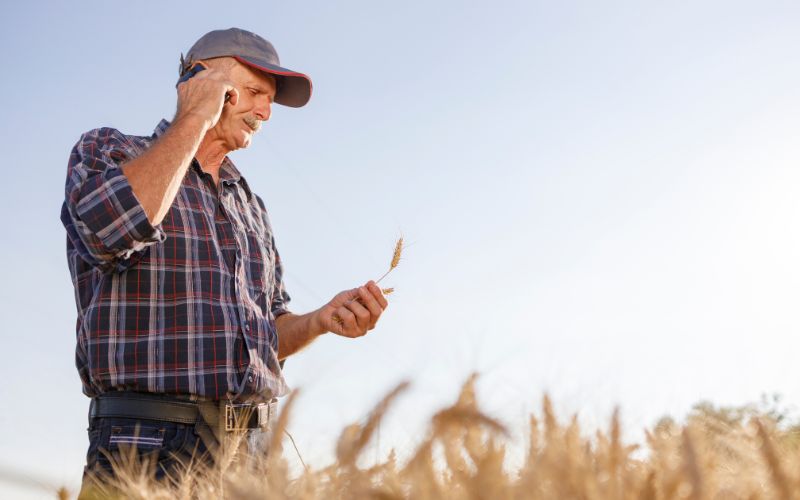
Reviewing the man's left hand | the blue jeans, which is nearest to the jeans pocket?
the blue jeans

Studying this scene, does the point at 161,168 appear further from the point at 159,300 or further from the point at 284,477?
the point at 284,477

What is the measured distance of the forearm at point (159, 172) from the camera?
2.71m

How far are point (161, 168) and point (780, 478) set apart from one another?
2370mm

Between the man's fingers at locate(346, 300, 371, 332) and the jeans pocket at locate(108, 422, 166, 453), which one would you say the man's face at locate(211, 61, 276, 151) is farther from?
the jeans pocket at locate(108, 422, 166, 453)

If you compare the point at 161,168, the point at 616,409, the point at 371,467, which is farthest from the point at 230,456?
the point at 161,168

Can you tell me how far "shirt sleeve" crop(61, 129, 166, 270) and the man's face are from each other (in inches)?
28.7

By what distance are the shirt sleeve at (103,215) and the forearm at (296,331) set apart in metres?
0.94

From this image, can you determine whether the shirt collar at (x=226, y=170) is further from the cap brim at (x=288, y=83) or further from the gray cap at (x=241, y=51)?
the cap brim at (x=288, y=83)

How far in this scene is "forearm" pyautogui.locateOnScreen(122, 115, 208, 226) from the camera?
271cm

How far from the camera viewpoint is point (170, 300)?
2.96 metres

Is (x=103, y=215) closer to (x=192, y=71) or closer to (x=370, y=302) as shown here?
(x=192, y=71)

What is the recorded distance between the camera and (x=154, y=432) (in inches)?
106

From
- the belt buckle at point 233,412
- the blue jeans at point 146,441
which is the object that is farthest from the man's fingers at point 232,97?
the blue jeans at point 146,441

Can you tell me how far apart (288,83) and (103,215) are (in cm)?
165
